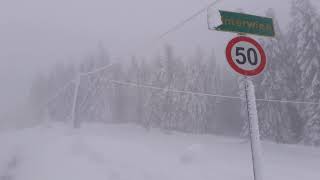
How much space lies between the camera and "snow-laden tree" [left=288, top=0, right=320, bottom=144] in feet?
106

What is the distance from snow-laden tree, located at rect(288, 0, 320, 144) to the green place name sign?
30384mm

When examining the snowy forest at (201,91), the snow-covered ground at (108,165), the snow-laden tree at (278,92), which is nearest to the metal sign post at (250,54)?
the snow-covered ground at (108,165)

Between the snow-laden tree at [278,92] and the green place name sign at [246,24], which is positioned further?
the snow-laden tree at [278,92]

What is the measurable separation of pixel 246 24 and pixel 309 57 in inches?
1280

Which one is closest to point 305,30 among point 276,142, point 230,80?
point 276,142

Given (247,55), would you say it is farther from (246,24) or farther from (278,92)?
(278,92)

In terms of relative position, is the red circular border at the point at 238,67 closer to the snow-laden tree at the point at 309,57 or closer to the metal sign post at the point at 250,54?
the metal sign post at the point at 250,54

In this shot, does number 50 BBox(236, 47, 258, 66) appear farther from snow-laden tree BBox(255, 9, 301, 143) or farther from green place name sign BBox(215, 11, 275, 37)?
snow-laden tree BBox(255, 9, 301, 143)

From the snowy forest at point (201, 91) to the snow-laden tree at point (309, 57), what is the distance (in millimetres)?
75

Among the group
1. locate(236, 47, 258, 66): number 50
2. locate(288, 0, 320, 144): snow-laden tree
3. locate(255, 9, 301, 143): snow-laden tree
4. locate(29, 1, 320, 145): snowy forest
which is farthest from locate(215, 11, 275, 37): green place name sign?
locate(255, 9, 301, 143): snow-laden tree

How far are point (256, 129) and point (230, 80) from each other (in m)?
51.5

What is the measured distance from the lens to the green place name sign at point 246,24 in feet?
12.8

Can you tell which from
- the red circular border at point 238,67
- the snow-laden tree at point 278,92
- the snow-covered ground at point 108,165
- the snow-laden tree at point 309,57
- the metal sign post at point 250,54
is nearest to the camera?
the metal sign post at point 250,54

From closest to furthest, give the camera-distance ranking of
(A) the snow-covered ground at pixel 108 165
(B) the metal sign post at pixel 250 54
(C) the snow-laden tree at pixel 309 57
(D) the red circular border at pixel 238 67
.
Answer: (B) the metal sign post at pixel 250 54, (D) the red circular border at pixel 238 67, (A) the snow-covered ground at pixel 108 165, (C) the snow-laden tree at pixel 309 57
